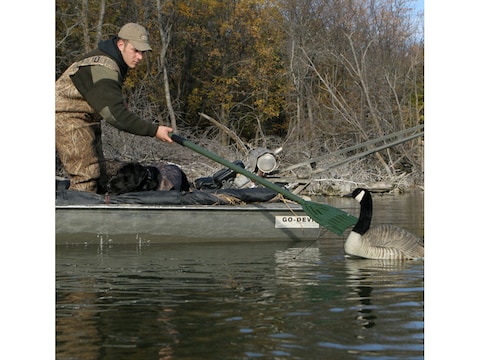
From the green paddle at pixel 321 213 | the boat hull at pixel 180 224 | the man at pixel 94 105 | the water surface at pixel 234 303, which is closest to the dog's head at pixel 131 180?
the man at pixel 94 105

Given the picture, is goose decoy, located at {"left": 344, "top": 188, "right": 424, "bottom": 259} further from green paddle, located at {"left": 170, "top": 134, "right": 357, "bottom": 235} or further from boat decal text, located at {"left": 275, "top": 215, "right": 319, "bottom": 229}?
boat decal text, located at {"left": 275, "top": 215, "right": 319, "bottom": 229}

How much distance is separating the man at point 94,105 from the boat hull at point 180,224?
1.70 ft

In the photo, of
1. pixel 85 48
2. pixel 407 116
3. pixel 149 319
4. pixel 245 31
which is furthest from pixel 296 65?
pixel 149 319

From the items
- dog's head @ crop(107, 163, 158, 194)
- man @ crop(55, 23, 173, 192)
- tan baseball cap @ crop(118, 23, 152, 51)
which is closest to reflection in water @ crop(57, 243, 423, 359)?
dog's head @ crop(107, 163, 158, 194)

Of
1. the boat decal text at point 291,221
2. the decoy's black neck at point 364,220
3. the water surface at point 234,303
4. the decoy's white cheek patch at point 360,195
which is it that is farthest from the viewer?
the boat decal text at point 291,221

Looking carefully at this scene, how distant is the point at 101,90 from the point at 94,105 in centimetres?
19

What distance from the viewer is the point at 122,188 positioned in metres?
10.9

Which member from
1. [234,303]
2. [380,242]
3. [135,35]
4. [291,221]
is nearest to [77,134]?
[135,35]

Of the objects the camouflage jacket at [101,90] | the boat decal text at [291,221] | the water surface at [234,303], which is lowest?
the water surface at [234,303]

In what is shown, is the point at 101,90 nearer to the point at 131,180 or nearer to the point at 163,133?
the point at 163,133

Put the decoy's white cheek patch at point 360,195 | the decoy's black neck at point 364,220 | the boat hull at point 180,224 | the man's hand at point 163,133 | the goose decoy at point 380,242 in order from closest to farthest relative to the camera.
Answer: the man's hand at point 163,133 → the goose decoy at point 380,242 → the decoy's black neck at point 364,220 → the decoy's white cheek patch at point 360,195 → the boat hull at point 180,224

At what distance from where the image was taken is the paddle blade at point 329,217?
978 centimetres

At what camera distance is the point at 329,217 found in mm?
9961

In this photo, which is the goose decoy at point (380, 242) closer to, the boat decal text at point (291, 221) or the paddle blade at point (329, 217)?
the paddle blade at point (329, 217)
